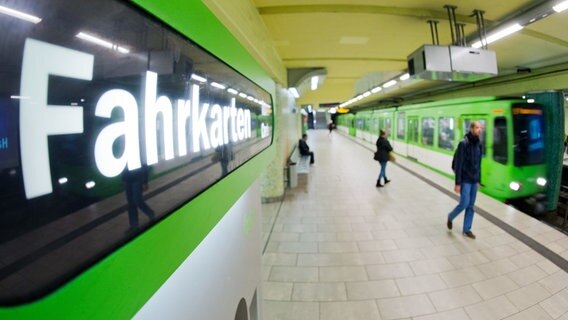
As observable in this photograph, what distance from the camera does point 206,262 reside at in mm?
1144

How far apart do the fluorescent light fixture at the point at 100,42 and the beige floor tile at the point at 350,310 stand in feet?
9.37

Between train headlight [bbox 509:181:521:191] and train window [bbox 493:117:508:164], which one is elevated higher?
train window [bbox 493:117:508:164]

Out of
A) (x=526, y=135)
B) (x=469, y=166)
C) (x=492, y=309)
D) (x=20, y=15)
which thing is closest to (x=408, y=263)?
(x=492, y=309)

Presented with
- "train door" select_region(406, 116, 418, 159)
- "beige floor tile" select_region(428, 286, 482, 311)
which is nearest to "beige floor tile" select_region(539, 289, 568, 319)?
"beige floor tile" select_region(428, 286, 482, 311)

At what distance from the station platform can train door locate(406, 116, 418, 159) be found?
4.59 metres

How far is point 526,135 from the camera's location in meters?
5.34

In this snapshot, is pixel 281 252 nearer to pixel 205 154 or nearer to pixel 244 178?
pixel 244 178

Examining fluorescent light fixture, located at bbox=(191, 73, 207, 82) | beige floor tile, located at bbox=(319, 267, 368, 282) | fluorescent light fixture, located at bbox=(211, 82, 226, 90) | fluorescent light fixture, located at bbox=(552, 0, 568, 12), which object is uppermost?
fluorescent light fixture, located at bbox=(552, 0, 568, 12)

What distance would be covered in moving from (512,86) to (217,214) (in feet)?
30.0

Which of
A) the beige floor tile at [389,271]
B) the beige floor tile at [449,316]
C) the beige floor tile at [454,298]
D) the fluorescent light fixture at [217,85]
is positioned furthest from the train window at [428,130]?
the fluorescent light fixture at [217,85]

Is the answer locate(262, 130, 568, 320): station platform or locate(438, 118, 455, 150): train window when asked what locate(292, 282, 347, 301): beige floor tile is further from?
locate(438, 118, 455, 150): train window

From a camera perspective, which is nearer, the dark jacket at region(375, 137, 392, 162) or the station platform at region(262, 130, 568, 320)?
the station platform at region(262, 130, 568, 320)

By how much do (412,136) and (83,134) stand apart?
37.8ft

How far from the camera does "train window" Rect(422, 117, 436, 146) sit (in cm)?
866
